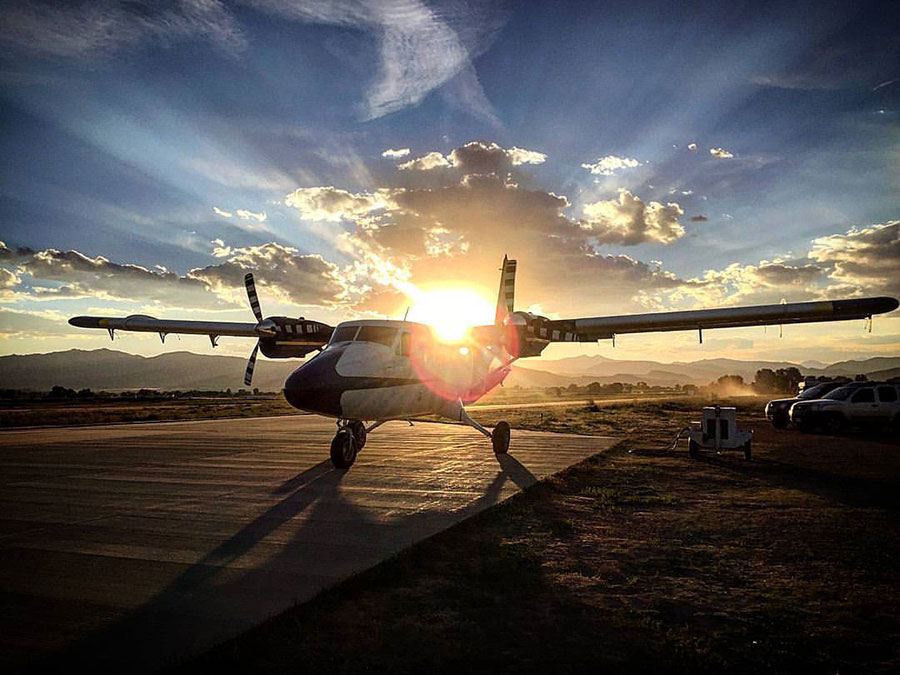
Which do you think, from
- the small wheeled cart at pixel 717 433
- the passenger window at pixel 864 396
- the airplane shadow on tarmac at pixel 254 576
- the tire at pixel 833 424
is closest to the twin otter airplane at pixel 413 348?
the airplane shadow on tarmac at pixel 254 576

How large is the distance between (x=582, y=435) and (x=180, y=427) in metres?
18.3

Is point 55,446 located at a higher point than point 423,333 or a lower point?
lower

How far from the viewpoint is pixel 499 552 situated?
6.61 metres

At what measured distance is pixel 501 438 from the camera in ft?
52.3

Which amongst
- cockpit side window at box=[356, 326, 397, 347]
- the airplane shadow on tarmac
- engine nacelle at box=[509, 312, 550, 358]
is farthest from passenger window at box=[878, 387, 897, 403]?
the airplane shadow on tarmac

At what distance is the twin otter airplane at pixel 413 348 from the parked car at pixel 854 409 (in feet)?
26.3

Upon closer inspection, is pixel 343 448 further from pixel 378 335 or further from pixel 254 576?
pixel 254 576

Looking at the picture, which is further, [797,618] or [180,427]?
[180,427]

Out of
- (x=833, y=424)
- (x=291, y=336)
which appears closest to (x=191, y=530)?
(x=291, y=336)

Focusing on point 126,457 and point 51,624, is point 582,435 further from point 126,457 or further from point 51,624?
point 51,624

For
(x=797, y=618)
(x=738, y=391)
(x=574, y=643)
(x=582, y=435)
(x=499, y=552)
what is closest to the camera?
(x=574, y=643)

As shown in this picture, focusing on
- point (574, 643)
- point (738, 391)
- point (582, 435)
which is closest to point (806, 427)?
point (582, 435)

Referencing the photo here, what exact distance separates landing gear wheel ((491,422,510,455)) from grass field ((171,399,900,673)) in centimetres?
594

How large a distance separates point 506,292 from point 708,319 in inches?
255
